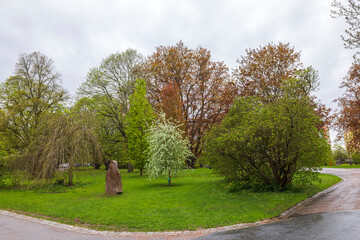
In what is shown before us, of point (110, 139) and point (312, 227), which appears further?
point (110, 139)

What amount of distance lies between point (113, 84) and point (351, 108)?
2432 centimetres

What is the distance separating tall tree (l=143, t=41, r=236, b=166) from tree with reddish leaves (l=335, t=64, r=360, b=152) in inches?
441

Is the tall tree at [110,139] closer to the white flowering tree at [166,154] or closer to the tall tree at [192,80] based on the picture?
the tall tree at [192,80]

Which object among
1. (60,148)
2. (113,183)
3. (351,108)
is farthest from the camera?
(351,108)

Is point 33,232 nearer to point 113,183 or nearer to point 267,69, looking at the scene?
point 113,183

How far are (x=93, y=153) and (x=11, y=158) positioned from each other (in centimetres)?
481

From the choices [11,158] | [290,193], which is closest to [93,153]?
[11,158]

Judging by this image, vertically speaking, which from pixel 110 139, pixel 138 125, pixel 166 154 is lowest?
pixel 166 154

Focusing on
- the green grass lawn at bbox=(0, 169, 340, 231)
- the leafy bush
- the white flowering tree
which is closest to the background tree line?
the leafy bush

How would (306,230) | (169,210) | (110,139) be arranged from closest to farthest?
(306,230) < (169,210) < (110,139)

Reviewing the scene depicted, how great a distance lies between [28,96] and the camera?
22.8m

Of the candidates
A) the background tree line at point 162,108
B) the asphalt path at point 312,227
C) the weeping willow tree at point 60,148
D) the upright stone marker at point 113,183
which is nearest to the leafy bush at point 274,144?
the background tree line at point 162,108

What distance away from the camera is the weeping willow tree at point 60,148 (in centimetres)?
1449

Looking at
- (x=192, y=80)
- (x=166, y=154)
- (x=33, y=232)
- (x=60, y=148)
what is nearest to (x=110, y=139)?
(x=192, y=80)
